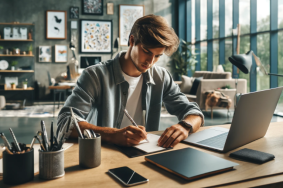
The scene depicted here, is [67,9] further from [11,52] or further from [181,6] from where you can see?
[181,6]

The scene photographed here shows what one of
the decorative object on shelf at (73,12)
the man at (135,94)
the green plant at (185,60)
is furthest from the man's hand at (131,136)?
the decorative object on shelf at (73,12)

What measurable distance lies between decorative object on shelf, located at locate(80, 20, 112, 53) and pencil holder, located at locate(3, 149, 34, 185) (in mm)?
8582

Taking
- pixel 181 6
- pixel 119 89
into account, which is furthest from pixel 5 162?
pixel 181 6

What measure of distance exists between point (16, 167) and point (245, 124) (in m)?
0.80

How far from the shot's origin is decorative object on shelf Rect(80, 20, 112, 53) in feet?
29.4

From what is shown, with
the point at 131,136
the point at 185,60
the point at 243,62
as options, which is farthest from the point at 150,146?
the point at 185,60

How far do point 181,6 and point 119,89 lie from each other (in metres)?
8.81

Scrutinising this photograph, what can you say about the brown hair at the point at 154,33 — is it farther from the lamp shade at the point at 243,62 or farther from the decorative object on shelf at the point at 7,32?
the decorative object on shelf at the point at 7,32

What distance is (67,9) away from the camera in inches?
348

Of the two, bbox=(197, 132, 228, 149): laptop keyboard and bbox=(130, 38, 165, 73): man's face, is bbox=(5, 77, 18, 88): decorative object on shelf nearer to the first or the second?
bbox=(130, 38, 165, 73): man's face

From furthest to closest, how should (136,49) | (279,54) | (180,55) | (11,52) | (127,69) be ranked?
(180,55), (11,52), (279,54), (127,69), (136,49)

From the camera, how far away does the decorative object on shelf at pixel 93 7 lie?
Answer: 895 cm

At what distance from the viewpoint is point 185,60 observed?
890 centimetres

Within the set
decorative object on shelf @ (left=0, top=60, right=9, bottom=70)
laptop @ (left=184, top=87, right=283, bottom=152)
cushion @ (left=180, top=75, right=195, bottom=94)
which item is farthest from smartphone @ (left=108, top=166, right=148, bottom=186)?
decorative object on shelf @ (left=0, top=60, right=9, bottom=70)
